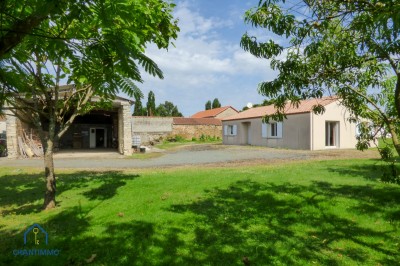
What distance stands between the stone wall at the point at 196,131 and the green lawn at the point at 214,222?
31971 millimetres

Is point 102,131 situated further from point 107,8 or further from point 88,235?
point 107,8

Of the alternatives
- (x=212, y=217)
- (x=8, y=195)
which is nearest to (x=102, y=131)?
(x=8, y=195)

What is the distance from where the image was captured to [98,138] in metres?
32.8

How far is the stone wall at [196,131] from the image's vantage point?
136ft

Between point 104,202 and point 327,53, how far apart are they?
5.95 meters

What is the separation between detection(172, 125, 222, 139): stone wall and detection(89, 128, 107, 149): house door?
10.5m

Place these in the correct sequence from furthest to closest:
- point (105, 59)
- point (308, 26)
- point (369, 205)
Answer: point (369, 205) → point (308, 26) → point (105, 59)

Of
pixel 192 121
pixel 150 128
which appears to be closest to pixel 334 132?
pixel 192 121

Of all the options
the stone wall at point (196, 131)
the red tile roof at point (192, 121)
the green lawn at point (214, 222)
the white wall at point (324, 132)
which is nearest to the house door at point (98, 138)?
the stone wall at point (196, 131)

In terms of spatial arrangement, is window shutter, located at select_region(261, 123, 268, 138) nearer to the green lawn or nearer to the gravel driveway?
the gravel driveway

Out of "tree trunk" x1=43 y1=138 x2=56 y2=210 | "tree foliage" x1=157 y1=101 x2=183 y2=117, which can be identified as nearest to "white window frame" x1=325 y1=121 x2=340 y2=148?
"tree trunk" x1=43 y1=138 x2=56 y2=210

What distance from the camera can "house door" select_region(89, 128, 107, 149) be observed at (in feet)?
105

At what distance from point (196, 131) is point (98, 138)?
1529 cm

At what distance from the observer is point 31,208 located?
709cm
